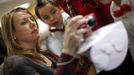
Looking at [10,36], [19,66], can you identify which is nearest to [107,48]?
[19,66]

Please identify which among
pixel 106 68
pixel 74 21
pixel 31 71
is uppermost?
pixel 74 21

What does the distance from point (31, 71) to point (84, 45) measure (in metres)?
0.47

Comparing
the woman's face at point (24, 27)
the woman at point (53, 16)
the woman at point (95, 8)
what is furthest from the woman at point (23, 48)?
the woman at point (95, 8)


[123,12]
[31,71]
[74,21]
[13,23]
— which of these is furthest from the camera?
[13,23]

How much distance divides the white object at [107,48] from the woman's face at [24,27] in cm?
52

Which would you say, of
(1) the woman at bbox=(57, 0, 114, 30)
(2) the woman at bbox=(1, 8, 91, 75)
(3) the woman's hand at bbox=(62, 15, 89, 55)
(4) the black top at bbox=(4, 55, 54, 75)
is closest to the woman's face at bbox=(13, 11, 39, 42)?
(2) the woman at bbox=(1, 8, 91, 75)

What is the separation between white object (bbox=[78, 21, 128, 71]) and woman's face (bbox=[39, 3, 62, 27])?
64 cm

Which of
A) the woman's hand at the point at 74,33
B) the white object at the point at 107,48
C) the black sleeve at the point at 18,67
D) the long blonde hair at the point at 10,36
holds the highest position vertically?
the woman's hand at the point at 74,33

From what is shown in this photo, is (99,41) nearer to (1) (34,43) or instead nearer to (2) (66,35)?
(2) (66,35)

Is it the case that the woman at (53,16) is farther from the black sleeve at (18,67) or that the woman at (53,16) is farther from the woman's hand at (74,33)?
the woman's hand at (74,33)

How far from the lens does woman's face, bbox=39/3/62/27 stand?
124 centimetres

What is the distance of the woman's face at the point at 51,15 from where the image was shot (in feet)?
4.07

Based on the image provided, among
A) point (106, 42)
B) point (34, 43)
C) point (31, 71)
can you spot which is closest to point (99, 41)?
point (106, 42)

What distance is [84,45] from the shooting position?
23.4 inches
